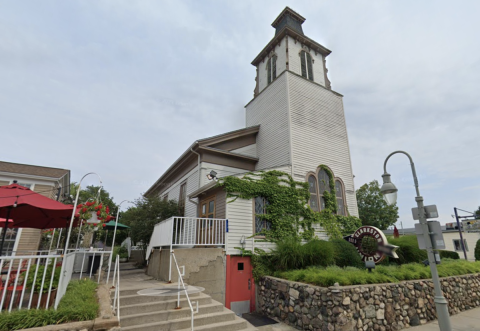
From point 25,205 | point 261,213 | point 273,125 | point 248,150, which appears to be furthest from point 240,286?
point 273,125

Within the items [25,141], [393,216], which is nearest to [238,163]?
[25,141]

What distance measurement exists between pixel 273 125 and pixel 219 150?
3647mm

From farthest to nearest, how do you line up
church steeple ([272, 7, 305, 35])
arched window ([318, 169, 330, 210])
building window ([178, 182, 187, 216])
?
church steeple ([272, 7, 305, 35]) → building window ([178, 182, 187, 216]) → arched window ([318, 169, 330, 210])

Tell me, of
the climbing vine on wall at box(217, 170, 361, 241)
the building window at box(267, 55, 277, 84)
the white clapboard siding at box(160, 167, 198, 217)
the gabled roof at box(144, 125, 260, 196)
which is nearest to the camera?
the climbing vine on wall at box(217, 170, 361, 241)

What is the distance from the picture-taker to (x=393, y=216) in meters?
26.3

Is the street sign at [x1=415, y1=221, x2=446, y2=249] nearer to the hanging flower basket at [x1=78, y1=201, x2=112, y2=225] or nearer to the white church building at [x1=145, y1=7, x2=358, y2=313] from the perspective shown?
the white church building at [x1=145, y1=7, x2=358, y2=313]

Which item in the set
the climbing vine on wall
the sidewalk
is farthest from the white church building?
the sidewalk

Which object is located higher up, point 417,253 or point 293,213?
point 293,213

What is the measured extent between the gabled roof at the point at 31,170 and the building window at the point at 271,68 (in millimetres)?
14125

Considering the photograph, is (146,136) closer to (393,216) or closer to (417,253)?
(417,253)

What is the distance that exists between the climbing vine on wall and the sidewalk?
464cm

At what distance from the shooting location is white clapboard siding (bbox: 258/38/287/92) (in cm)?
1476

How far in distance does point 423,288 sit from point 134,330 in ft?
27.4

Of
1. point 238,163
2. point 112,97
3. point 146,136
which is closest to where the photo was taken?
point 112,97
